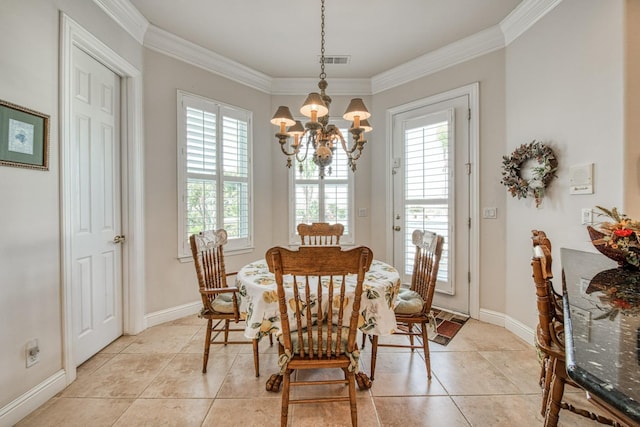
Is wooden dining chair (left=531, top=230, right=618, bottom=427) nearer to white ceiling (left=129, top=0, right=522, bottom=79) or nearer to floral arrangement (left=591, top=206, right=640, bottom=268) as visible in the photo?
floral arrangement (left=591, top=206, right=640, bottom=268)

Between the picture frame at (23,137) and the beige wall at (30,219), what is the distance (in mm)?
45

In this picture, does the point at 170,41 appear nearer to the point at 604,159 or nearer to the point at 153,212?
the point at 153,212

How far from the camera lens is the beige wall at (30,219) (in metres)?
1.57

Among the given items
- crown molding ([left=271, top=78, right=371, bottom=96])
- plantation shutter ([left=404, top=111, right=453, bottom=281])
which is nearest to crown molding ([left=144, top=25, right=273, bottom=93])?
crown molding ([left=271, top=78, right=371, bottom=96])

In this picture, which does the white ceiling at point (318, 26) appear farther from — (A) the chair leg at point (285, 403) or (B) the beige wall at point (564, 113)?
(A) the chair leg at point (285, 403)

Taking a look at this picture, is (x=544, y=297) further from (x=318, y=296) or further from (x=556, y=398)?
(x=318, y=296)

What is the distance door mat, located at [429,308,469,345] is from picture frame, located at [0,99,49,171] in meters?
3.23

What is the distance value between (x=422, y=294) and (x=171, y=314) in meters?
2.53

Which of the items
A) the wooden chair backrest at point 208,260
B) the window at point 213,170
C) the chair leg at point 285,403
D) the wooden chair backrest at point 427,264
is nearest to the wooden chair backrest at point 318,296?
the chair leg at point 285,403

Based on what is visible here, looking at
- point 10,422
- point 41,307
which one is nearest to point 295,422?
point 10,422

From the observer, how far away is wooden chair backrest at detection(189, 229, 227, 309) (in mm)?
2078

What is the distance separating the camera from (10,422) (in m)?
1.58

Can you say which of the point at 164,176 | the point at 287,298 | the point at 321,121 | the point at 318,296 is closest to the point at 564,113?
the point at 321,121

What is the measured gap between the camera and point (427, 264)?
2.16 m
